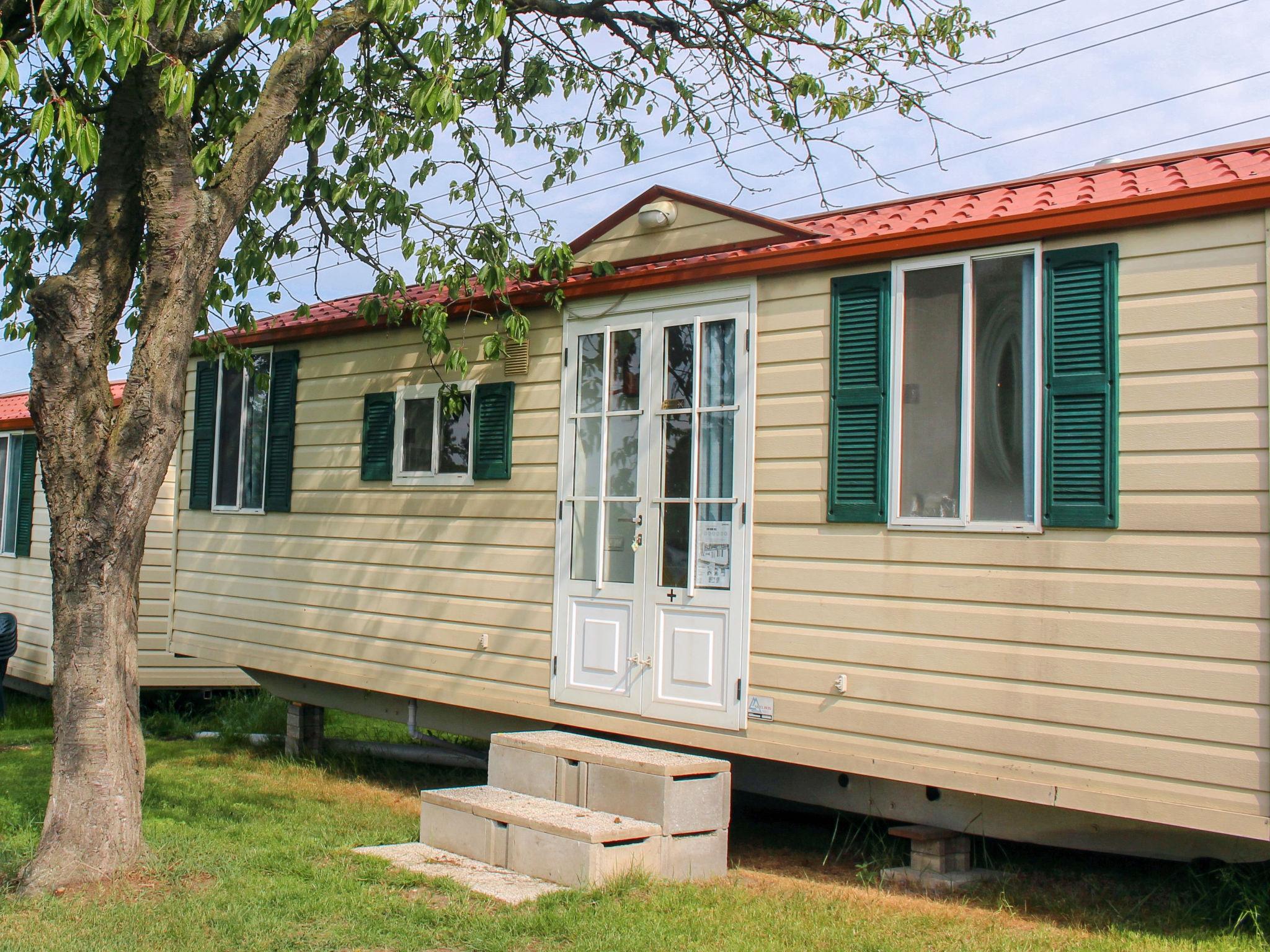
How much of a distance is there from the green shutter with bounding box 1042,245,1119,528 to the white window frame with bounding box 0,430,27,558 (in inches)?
484

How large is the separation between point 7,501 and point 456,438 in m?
8.65

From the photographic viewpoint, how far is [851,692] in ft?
19.5

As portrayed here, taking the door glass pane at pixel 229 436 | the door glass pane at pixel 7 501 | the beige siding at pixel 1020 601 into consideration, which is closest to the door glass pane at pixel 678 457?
the beige siding at pixel 1020 601

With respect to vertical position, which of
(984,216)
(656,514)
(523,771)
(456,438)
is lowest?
(523,771)

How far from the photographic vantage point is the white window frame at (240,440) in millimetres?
9633

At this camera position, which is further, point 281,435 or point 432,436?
point 281,435

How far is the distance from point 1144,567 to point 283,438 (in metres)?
6.53

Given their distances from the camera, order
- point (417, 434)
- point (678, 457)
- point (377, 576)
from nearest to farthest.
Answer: point (678, 457) < point (417, 434) < point (377, 576)

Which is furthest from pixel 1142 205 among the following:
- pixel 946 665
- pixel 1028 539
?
pixel 946 665

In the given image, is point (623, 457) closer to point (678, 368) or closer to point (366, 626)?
point (678, 368)

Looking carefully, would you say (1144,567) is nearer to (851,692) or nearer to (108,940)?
(851,692)

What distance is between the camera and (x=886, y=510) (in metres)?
5.90

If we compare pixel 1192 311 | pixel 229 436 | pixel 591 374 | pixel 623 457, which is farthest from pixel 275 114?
pixel 1192 311

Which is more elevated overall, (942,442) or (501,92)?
(501,92)
